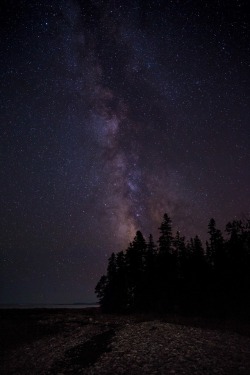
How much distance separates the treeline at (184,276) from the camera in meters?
51.2

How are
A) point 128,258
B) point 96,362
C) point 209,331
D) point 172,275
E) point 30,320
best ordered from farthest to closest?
1. point 128,258
2. point 172,275
3. point 30,320
4. point 209,331
5. point 96,362

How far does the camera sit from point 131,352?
22109 millimetres

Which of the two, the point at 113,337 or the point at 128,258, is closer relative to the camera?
the point at 113,337

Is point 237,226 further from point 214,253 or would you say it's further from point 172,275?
point 172,275

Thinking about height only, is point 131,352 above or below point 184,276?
below

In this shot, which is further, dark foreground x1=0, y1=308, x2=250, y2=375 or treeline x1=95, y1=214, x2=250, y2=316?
treeline x1=95, y1=214, x2=250, y2=316

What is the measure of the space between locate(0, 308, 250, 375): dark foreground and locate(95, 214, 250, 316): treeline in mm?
22230

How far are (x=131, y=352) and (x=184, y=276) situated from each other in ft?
121

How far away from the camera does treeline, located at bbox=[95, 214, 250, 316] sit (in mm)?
51156

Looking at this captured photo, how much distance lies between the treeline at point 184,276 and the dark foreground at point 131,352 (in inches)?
875

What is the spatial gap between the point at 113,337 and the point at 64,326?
14.9 m

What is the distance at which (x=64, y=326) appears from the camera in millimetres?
41156

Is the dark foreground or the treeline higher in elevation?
the treeline

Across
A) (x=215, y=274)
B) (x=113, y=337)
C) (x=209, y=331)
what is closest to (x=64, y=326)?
(x=113, y=337)
